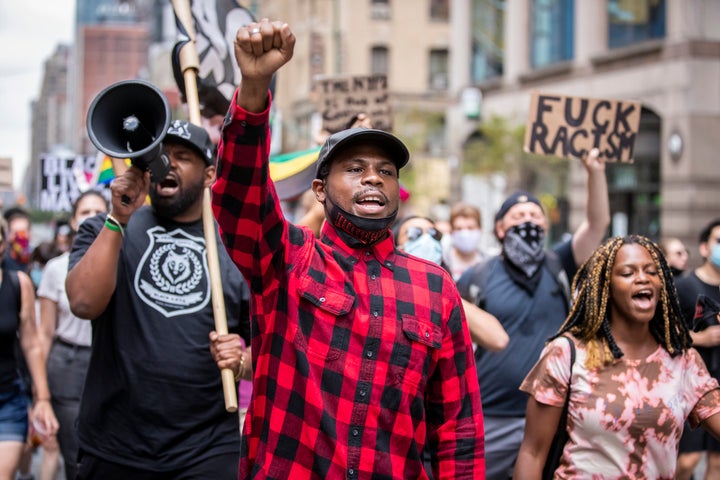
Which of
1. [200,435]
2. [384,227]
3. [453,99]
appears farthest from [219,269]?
[453,99]

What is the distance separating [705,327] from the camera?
558 cm

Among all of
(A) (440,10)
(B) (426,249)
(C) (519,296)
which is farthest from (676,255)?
(A) (440,10)

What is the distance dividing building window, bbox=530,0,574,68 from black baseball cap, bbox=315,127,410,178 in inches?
955

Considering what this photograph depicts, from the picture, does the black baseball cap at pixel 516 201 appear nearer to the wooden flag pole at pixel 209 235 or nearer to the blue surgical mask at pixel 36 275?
the wooden flag pole at pixel 209 235

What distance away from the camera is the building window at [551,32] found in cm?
2642

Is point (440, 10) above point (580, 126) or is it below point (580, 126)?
above

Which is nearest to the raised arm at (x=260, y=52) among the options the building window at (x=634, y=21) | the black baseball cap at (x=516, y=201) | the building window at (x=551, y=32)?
the black baseball cap at (x=516, y=201)

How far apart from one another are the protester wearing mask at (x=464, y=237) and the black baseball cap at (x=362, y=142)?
4912 millimetres

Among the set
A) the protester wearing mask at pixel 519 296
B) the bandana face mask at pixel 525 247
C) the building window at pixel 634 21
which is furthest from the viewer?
the building window at pixel 634 21

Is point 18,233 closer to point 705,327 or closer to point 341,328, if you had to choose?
point 705,327

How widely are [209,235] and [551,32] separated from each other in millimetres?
24692

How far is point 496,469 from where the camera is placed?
Result: 532 centimetres

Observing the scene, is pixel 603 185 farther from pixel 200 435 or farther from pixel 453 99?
pixel 453 99

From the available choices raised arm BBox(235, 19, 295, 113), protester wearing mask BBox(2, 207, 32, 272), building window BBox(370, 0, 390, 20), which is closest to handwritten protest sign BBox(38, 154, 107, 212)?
protester wearing mask BBox(2, 207, 32, 272)
